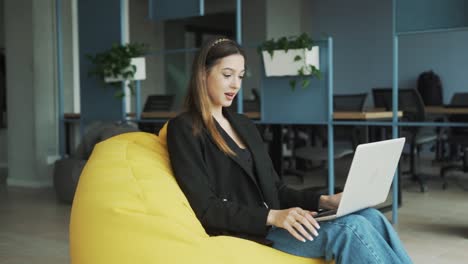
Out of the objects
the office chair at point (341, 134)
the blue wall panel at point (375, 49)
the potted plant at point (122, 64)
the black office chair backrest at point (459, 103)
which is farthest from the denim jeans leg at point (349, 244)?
the blue wall panel at point (375, 49)

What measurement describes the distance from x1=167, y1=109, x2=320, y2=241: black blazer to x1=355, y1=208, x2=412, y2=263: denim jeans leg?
0.26 m

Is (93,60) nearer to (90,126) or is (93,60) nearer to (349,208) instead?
(90,126)

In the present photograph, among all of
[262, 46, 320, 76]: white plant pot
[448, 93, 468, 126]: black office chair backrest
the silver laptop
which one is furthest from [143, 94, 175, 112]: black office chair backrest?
the silver laptop

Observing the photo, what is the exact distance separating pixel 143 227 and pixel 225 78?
0.62m

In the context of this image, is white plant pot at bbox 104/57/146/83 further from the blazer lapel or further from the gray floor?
the blazer lapel

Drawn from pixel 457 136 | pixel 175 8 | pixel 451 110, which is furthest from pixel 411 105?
pixel 175 8

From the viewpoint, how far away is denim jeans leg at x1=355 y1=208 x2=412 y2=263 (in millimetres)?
2068

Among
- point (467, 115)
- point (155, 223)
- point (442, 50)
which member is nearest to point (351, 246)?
point (155, 223)

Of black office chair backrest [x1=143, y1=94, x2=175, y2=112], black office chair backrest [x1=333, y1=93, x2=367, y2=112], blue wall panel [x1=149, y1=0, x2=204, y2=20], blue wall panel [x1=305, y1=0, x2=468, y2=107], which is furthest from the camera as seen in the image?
blue wall panel [x1=305, y1=0, x2=468, y2=107]

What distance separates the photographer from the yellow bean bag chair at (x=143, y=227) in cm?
208

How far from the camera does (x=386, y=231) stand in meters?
2.11

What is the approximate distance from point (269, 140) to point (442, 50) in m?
4.32

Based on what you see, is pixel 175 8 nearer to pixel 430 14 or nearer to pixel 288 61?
pixel 288 61

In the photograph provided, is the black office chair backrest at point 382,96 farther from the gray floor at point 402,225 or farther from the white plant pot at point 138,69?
the white plant pot at point 138,69
